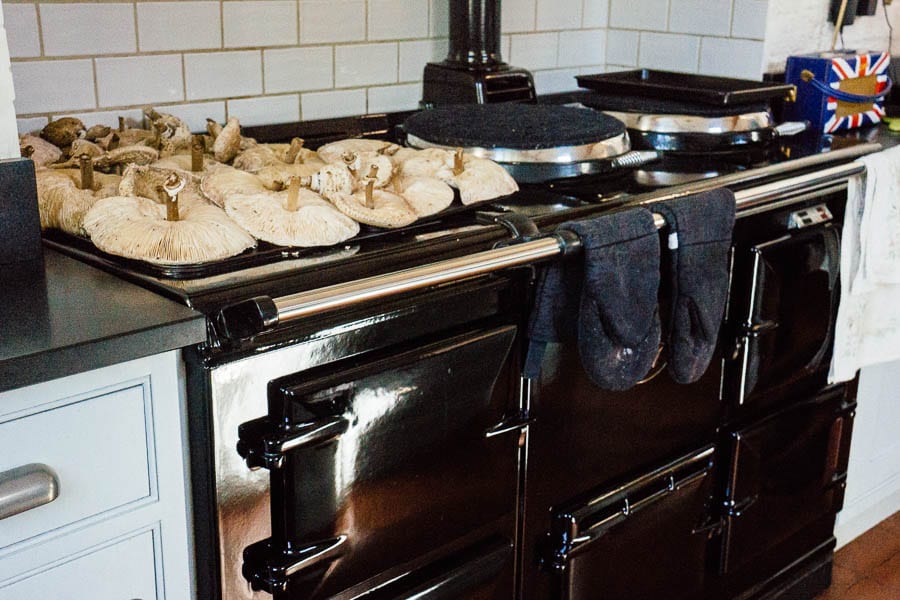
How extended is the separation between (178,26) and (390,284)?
883 millimetres

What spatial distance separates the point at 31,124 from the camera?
164cm

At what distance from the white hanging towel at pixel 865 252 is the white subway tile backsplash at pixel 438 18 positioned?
2.95 ft

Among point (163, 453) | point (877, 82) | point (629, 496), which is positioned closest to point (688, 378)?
point (629, 496)

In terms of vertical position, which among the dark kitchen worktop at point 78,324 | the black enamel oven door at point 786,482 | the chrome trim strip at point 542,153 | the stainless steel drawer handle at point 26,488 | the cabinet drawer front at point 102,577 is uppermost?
the chrome trim strip at point 542,153

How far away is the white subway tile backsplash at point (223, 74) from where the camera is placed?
5.98 feet

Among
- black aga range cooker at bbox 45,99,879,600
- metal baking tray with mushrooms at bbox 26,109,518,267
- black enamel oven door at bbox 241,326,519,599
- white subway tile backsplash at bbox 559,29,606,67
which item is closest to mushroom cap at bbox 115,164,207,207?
metal baking tray with mushrooms at bbox 26,109,518,267

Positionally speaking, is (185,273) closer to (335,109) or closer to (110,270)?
(110,270)

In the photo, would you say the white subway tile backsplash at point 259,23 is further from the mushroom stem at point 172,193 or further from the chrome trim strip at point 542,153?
the mushroom stem at point 172,193

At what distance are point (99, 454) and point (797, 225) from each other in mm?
1304

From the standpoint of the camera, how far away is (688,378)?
62.3 inches

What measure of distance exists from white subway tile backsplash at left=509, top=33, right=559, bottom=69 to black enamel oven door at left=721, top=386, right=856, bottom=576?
99cm

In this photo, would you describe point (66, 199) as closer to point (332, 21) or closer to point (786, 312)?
point (332, 21)

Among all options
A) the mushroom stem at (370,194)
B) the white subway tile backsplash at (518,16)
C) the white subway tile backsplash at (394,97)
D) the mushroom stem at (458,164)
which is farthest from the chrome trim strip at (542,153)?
the white subway tile backsplash at (518,16)

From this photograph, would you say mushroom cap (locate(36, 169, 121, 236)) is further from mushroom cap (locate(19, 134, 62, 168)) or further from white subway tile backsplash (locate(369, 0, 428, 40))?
white subway tile backsplash (locate(369, 0, 428, 40))
